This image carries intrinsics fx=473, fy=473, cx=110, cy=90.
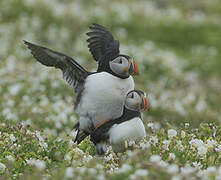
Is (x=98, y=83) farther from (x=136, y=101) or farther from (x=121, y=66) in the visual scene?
(x=136, y=101)

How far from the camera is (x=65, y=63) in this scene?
6734 mm

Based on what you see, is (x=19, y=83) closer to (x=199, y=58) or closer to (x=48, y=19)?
(x=48, y=19)

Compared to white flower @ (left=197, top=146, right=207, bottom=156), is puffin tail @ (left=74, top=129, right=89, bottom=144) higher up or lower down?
higher up

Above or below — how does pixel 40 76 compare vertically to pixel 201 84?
below

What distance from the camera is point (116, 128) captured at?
6367mm

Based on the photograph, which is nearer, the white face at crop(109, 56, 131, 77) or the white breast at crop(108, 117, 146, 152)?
the white breast at crop(108, 117, 146, 152)

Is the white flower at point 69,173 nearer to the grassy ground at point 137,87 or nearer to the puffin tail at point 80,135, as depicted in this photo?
the grassy ground at point 137,87

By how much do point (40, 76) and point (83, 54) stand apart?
497 centimetres

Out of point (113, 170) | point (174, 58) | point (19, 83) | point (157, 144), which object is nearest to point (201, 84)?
point (174, 58)

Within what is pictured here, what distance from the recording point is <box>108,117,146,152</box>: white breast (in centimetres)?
621

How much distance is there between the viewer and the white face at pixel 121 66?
639cm

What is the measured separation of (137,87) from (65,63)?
766cm

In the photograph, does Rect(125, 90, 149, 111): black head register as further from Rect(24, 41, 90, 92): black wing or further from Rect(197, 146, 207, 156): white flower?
Rect(197, 146, 207, 156): white flower

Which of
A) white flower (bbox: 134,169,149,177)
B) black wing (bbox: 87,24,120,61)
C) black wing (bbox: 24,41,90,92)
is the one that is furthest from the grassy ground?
black wing (bbox: 87,24,120,61)
